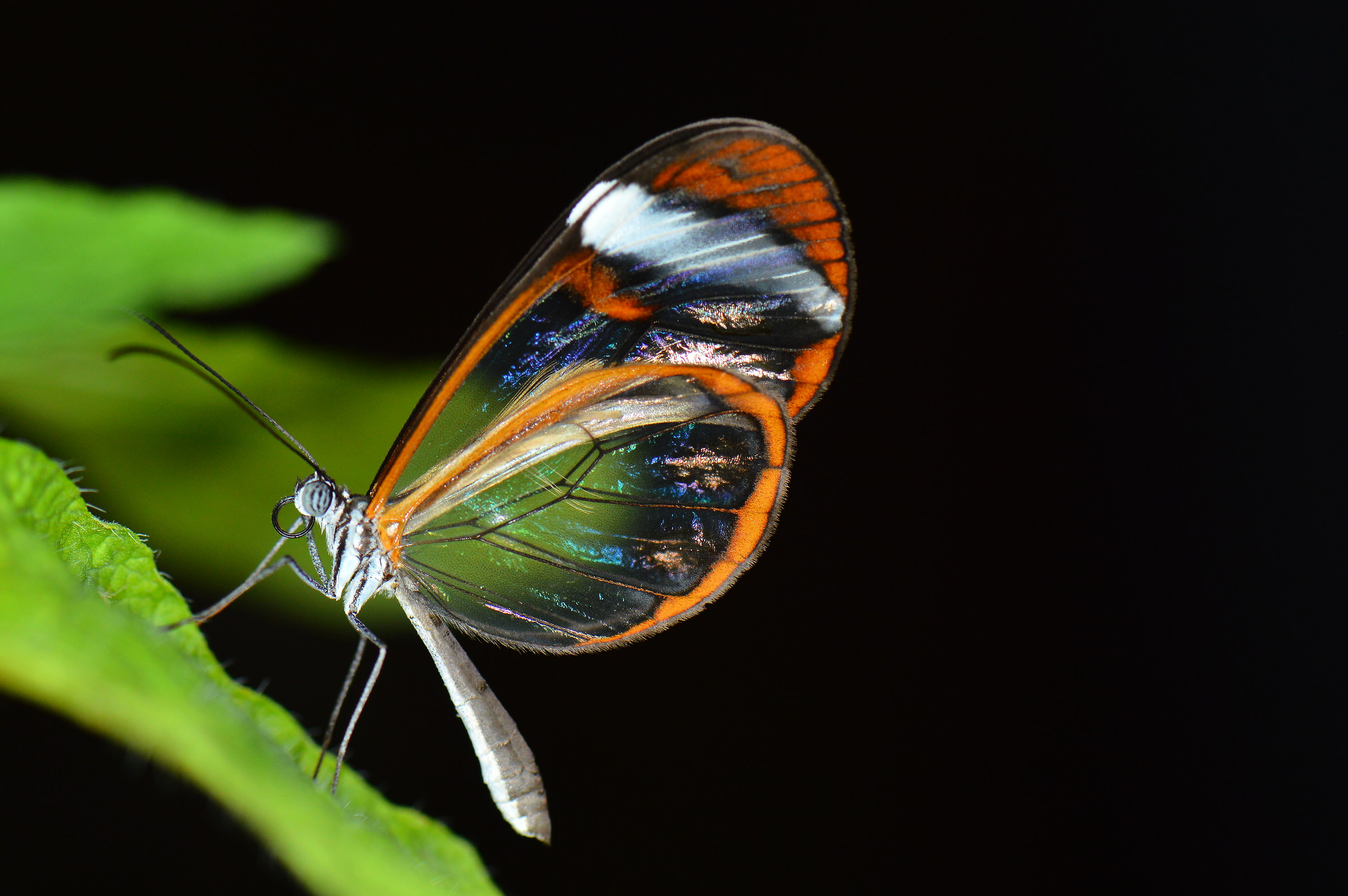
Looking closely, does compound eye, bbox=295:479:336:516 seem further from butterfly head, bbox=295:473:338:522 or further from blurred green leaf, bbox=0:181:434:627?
blurred green leaf, bbox=0:181:434:627

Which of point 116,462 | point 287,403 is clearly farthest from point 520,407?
point 116,462

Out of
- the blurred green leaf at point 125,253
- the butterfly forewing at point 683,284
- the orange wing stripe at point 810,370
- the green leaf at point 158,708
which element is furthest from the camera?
the orange wing stripe at point 810,370

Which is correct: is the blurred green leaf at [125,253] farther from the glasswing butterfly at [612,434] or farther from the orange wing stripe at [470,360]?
the orange wing stripe at [470,360]

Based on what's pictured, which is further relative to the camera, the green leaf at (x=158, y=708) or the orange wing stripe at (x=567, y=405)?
the orange wing stripe at (x=567, y=405)

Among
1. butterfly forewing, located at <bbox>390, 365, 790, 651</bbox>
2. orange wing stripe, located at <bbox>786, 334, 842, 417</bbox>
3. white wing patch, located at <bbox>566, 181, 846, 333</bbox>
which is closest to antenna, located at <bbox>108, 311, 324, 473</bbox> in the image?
butterfly forewing, located at <bbox>390, 365, 790, 651</bbox>

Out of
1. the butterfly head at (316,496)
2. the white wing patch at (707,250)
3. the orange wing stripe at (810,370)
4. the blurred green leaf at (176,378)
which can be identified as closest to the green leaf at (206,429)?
the blurred green leaf at (176,378)

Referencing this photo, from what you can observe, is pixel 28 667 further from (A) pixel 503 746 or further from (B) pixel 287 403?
(B) pixel 287 403

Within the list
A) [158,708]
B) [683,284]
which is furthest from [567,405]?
[158,708]
